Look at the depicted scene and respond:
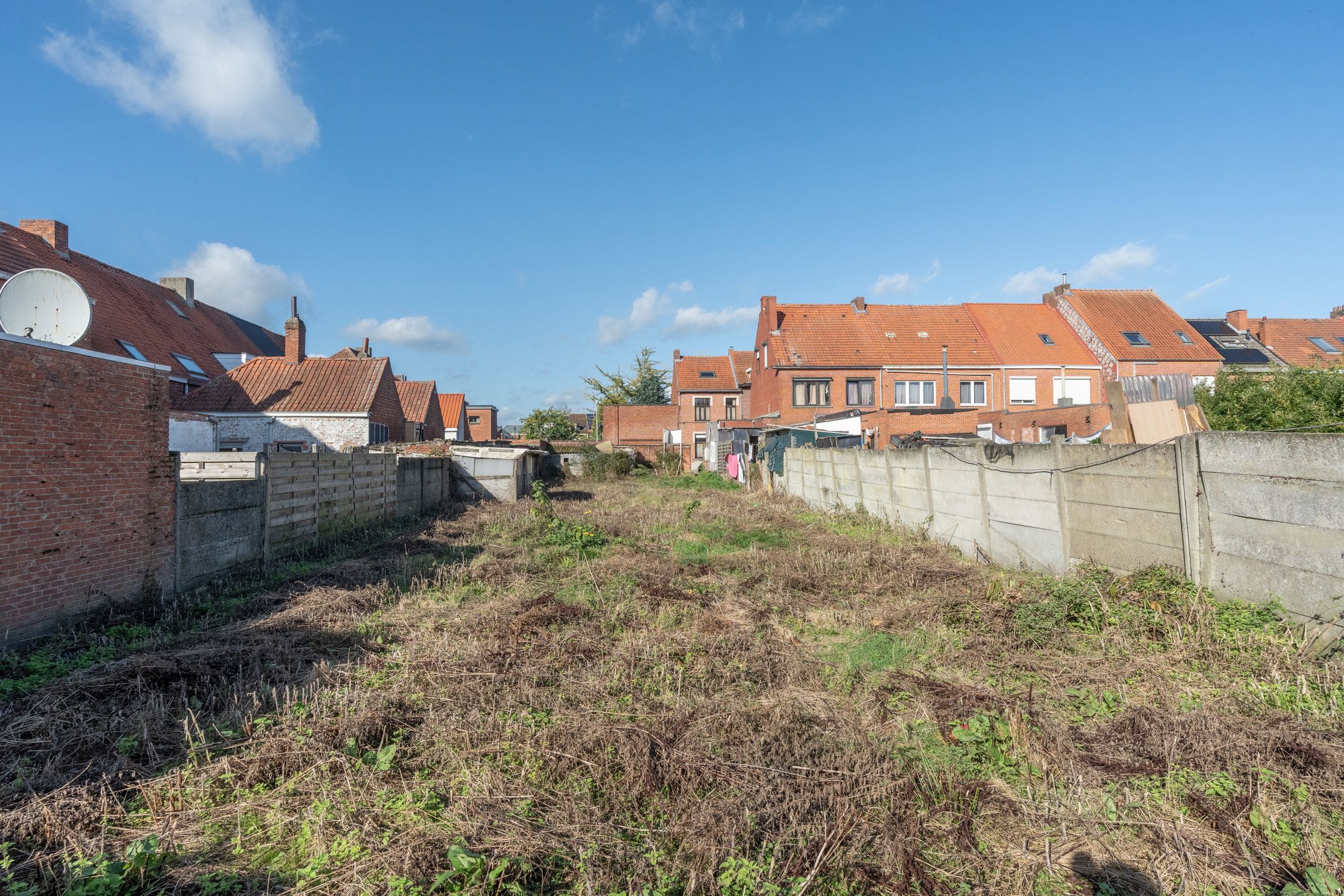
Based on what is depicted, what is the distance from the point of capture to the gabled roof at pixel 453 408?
161 feet

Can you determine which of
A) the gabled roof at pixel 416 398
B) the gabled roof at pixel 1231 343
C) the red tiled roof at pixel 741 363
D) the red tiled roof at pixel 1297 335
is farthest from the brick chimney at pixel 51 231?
the red tiled roof at pixel 1297 335

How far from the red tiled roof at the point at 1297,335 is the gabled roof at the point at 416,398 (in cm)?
4562

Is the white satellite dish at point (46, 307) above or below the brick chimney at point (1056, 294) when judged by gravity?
below

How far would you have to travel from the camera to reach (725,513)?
15758mm

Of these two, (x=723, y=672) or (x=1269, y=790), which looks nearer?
(x=1269, y=790)

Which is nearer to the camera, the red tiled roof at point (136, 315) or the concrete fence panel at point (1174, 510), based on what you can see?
the concrete fence panel at point (1174, 510)

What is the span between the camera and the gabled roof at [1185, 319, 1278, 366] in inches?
1252

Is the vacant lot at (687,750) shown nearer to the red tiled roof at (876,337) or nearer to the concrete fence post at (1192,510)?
the concrete fence post at (1192,510)

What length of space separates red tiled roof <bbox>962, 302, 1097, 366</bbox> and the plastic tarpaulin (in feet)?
55.3

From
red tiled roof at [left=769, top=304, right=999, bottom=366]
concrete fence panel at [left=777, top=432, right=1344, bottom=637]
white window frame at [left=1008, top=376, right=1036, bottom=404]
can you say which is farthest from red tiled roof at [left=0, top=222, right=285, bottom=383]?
white window frame at [left=1008, top=376, right=1036, bottom=404]

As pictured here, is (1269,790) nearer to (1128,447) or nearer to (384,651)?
(1128,447)

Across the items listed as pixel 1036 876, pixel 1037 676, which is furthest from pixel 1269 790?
pixel 1037 676

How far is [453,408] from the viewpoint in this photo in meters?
50.2

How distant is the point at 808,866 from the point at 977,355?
35.2 meters
